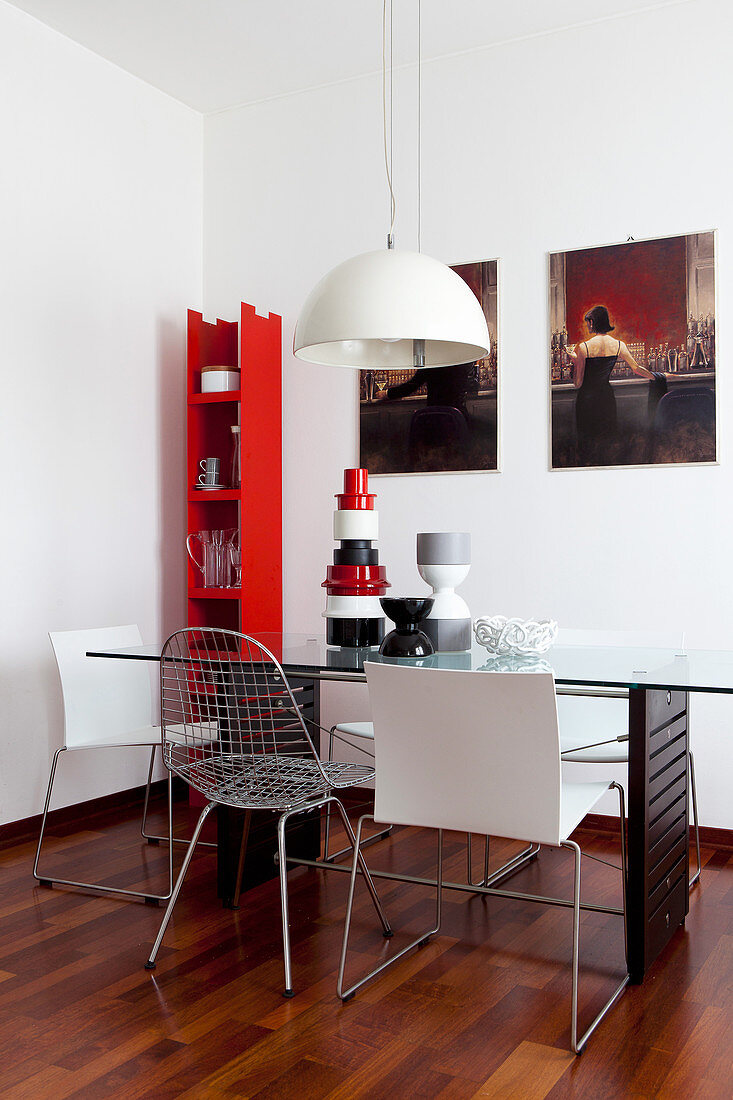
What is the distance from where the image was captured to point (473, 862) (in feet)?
11.2

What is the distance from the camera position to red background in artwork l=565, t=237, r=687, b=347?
371 centimetres

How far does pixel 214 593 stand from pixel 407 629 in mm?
1719

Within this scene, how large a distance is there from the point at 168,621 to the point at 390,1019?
2.58 metres

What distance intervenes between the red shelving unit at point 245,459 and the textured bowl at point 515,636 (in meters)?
1.69

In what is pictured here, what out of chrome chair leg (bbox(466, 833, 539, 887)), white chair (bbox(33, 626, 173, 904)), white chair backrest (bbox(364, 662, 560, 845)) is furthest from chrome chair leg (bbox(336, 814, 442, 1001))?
white chair (bbox(33, 626, 173, 904))

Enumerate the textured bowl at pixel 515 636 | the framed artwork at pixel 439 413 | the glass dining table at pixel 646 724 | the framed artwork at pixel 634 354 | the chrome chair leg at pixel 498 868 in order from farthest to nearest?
1. the framed artwork at pixel 439 413
2. the framed artwork at pixel 634 354
3. the chrome chair leg at pixel 498 868
4. the textured bowl at pixel 515 636
5. the glass dining table at pixel 646 724

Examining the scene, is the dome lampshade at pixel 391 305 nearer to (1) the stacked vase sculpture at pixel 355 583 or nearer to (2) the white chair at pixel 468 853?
(1) the stacked vase sculpture at pixel 355 583

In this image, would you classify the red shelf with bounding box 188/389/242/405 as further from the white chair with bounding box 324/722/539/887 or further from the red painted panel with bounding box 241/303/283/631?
the white chair with bounding box 324/722/539/887

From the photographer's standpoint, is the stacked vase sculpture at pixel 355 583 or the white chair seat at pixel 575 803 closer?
the white chair seat at pixel 575 803

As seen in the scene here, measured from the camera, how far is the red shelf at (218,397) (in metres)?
4.24

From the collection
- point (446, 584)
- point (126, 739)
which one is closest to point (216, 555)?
point (126, 739)

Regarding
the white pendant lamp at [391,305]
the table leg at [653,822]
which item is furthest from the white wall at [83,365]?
the table leg at [653,822]

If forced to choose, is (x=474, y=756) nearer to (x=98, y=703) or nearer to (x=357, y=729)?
(x=357, y=729)

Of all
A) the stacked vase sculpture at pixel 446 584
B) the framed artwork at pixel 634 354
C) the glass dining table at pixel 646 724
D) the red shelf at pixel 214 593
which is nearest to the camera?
the glass dining table at pixel 646 724
